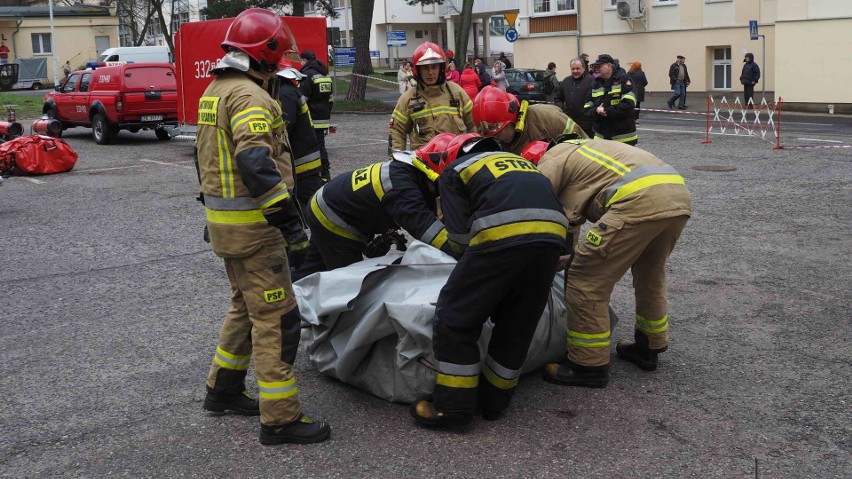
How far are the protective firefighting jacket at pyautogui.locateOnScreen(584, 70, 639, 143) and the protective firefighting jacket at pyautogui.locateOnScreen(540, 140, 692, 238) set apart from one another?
197 inches

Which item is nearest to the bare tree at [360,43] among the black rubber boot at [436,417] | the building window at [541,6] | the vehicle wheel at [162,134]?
the vehicle wheel at [162,134]

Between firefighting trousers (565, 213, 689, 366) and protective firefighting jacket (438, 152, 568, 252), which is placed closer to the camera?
protective firefighting jacket (438, 152, 568, 252)

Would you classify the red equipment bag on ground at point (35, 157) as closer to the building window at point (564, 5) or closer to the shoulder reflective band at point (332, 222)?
the shoulder reflective band at point (332, 222)

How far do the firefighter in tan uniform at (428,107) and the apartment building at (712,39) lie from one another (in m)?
21.4

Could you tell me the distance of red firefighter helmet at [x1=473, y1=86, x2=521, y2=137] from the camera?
566 centimetres

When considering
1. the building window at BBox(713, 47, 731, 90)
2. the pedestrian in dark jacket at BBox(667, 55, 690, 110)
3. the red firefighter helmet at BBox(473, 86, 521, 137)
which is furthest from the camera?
the building window at BBox(713, 47, 731, 90)

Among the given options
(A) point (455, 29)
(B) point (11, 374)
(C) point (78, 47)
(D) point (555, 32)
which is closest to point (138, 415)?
(B) point (11, 374)

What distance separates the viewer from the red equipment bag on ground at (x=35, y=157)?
15.4 metres

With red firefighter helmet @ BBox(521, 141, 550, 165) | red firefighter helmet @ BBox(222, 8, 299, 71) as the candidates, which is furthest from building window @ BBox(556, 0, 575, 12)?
red firefighter helmet @ BBox(222, 8, 299, 71)

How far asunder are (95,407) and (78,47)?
60.4 meters

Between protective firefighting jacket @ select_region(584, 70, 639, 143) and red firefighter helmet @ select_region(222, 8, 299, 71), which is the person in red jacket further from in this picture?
red firefighter helmet @ select_region(222, 8, 299, 71)

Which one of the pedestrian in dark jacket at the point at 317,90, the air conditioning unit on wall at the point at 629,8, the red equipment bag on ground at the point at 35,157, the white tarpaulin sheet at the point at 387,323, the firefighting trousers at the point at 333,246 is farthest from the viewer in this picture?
the air conditioning unit on wall at the point at 629,8

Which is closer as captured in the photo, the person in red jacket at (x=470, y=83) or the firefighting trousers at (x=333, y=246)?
the firefighting trousers at (x=333, y=246)

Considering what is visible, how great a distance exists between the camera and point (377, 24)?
66.8 metres
